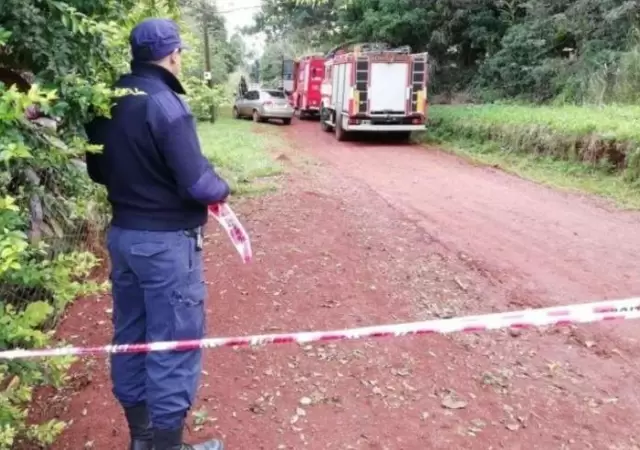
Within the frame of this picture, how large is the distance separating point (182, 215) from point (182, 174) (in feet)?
0.77

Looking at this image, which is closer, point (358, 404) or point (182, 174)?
point (182, 174)

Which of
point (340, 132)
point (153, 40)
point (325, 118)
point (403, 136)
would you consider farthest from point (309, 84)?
point (153, 40)

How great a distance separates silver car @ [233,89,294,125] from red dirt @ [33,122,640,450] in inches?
688

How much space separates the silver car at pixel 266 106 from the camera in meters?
26.3

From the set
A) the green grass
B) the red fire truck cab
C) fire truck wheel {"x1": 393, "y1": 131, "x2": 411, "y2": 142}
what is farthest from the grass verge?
the red fire truck cab

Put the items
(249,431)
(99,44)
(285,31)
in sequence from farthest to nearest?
(285,31)
(249,431)
(99,44)

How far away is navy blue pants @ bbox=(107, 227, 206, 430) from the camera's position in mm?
2896

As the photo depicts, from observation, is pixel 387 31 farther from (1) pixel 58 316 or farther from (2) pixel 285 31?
(1) pixel 58 316

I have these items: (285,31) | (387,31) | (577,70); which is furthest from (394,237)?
(285,31)

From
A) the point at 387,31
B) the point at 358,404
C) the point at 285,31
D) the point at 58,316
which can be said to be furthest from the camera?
the point at 285,31

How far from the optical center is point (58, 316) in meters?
5.04

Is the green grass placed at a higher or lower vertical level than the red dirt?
lower

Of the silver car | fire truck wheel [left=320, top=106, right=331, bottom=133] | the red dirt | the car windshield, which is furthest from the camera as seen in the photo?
the car windshield

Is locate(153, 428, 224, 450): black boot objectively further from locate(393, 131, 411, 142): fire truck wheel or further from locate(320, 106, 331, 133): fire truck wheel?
locate(320, 106, 331, 133): fire truck wheel
